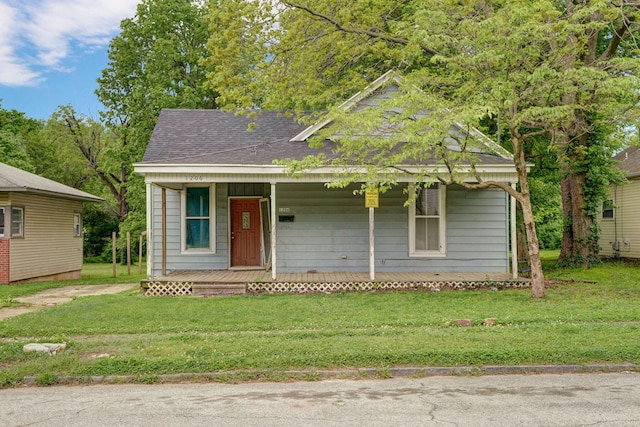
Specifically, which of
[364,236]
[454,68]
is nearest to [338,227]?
[364,236]

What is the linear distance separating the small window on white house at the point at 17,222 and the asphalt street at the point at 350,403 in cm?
1267

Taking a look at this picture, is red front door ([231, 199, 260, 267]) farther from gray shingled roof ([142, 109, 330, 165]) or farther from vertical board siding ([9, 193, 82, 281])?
vertical board siding ([9, 193, 82, 281])

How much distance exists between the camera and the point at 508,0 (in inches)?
423

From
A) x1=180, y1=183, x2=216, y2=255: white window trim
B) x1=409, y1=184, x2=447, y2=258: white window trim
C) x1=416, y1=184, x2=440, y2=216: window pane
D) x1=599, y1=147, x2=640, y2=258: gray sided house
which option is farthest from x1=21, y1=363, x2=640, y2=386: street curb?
x1=599, y1=147, x2=640, y2=258: gray sided house

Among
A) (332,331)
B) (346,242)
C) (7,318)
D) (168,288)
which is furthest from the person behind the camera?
(346,242)

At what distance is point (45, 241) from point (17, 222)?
183 cm

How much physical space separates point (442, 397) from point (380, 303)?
5.26 meters

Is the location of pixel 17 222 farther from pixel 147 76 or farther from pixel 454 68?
pixel 454 68

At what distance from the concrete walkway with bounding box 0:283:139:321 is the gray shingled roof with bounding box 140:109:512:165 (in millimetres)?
3862

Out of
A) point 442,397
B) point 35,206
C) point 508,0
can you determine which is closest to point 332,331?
point 442,397

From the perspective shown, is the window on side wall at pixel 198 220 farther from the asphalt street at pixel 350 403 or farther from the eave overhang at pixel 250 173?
the asphalt street at pixel 350 403

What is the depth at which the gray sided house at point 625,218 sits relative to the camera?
800 inches

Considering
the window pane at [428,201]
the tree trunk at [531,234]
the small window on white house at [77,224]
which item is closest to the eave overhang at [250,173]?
the tree trunk at [531,234]

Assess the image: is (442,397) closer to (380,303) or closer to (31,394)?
(31,394)
